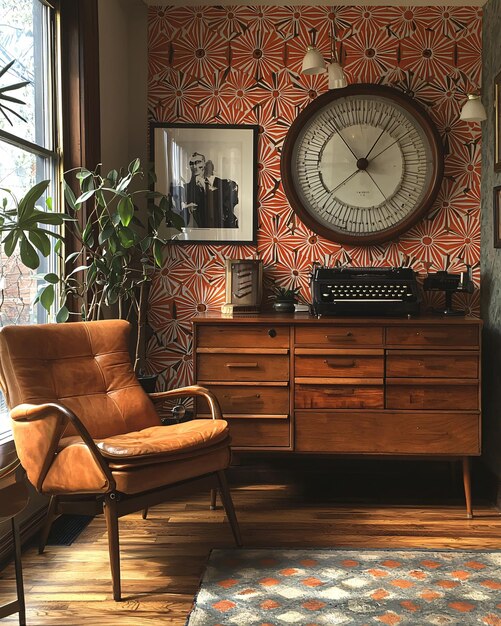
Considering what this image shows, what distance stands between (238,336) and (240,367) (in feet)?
0.52

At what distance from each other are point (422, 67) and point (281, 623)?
312cm

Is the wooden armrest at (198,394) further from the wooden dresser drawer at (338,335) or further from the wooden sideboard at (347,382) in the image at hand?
the wooden dresser drawer at (338,335)

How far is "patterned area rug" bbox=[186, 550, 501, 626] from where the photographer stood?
2391 millimetres

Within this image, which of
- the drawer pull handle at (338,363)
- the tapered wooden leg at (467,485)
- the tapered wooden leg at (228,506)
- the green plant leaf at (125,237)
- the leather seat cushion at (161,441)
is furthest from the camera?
the drawer pull handle at (338,363)

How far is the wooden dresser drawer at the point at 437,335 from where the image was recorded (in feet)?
11.5

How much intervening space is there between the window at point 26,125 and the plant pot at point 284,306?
3.99 ft

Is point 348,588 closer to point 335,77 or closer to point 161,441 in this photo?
point 161,441

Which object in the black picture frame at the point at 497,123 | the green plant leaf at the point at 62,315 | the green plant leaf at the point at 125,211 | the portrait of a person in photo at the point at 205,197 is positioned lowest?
the green plant leaf at the point at 62,315

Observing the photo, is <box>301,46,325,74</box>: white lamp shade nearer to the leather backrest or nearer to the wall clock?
the wall clock

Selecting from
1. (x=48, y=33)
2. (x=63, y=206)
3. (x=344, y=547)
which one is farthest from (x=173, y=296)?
(x=344, y=547)

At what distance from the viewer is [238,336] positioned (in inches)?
141

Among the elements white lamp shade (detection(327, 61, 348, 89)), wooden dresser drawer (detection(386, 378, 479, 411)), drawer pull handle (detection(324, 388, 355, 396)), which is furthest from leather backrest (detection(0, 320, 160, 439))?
white lamp shade (detection(327, 61, 348, 89))

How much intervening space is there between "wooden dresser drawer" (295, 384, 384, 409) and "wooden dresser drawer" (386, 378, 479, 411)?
69mm

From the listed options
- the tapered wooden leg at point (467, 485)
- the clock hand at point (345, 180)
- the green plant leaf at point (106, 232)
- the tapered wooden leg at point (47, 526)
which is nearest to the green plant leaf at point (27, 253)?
the green plant leaf at point (106, 232)
